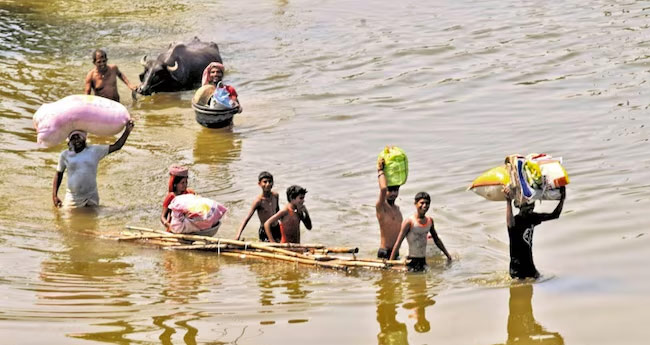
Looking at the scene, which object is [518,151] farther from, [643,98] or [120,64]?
[120,64]

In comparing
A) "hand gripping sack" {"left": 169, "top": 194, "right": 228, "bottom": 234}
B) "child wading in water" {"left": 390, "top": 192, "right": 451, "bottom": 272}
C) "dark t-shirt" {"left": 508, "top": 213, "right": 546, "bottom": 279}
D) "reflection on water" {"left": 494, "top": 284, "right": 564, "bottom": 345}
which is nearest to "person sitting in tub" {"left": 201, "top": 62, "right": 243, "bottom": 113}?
"hand gripping sack" {"left": 169, "top": 194, "right": 228, "bottom": 234}

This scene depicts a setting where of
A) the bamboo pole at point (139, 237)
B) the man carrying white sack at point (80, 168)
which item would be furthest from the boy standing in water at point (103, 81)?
the bamboo pole at point (139, 237)

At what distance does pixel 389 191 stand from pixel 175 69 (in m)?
8.77

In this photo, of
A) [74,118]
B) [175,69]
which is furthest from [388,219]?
[175,69]

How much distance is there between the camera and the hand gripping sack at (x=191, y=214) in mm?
10688

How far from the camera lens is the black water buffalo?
1806cm

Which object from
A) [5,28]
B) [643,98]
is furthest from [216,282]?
[5,28]

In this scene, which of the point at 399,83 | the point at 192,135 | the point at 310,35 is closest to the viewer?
the point at 192,135

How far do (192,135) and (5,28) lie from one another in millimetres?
8742

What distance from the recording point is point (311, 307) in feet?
29.7

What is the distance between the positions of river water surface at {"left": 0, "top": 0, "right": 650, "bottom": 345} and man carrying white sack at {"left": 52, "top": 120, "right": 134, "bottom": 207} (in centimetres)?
28

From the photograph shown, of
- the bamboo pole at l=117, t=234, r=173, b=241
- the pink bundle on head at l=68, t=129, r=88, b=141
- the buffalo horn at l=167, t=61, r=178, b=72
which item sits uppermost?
the buffalo horn at l=167, t=61, r=178, b=72

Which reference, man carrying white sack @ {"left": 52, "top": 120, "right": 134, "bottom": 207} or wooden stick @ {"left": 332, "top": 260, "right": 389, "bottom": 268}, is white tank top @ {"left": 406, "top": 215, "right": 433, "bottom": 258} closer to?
wooden stick @ {"left": 332, "top": 260, "right": 389, "bottom": 268}

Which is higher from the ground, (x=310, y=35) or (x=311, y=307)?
(x=310, y=35)
